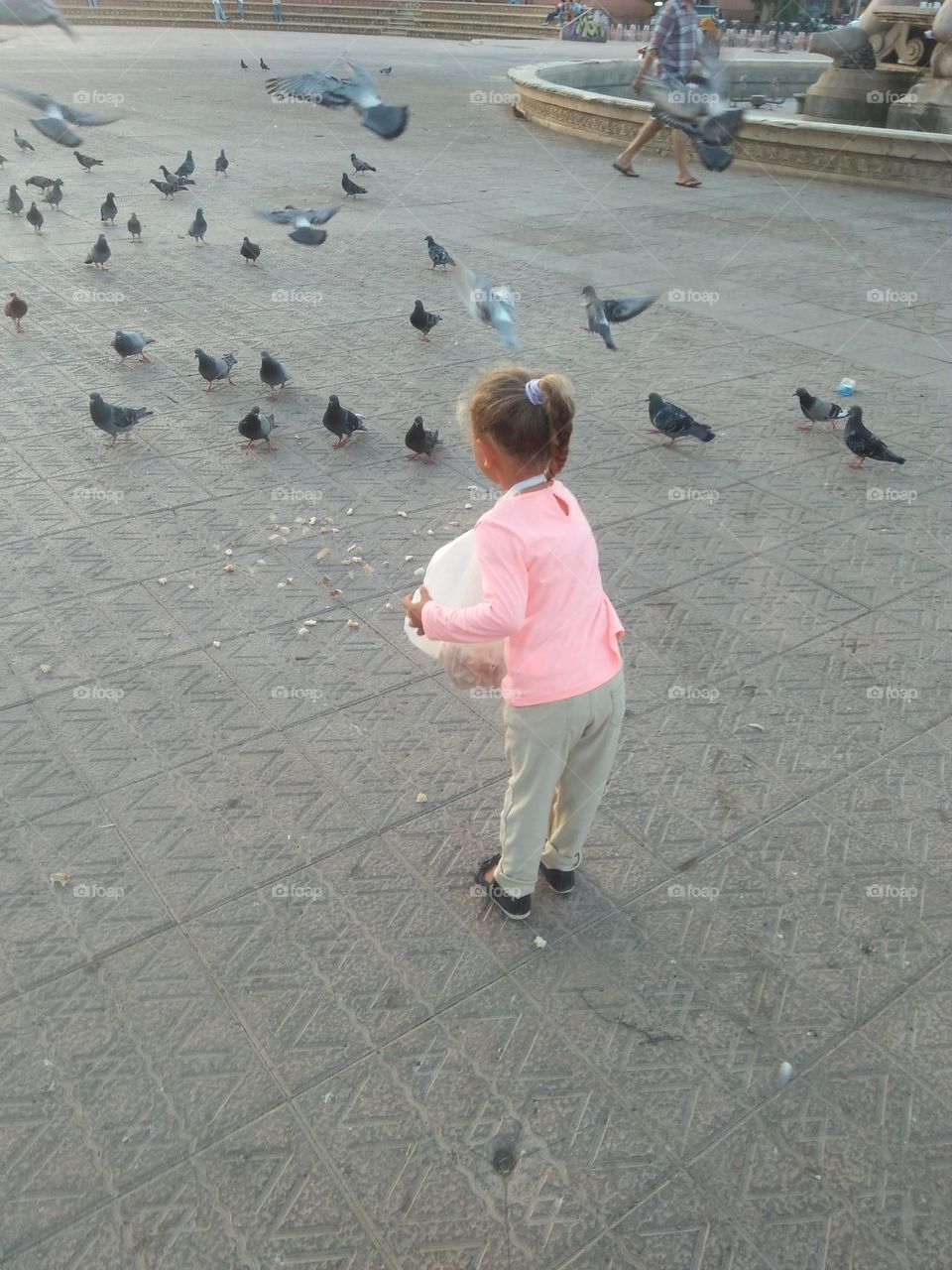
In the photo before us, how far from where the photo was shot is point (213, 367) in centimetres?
715

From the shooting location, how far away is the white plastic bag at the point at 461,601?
8.98 feet

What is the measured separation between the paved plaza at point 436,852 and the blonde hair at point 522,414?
5.31 ft

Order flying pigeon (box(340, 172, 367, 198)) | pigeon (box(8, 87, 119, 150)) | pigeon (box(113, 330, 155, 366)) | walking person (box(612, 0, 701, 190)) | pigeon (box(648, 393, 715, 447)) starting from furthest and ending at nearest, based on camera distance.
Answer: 1. flying pigeon (box(340, 172, 367, 198))
2. walking person (box(612, 0, 701, 190))
3. pigeon (box(113, 330, 155, 366))
4. pigeon (box(648, 393, 715, 447))
5. pigeon (box(8, 87, 119, 150))

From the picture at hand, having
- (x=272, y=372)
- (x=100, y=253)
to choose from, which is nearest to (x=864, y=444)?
(x=272, y=372)

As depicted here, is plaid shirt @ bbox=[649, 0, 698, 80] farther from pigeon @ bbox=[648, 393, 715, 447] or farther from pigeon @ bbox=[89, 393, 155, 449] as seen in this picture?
pigeon @ bbox=[89, 393, 155, 449]

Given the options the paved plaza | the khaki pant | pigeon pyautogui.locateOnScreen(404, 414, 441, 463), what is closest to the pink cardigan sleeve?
the khaki pant

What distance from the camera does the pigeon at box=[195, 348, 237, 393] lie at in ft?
23.4

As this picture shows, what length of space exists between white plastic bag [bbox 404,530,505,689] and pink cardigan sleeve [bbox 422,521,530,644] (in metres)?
0.08

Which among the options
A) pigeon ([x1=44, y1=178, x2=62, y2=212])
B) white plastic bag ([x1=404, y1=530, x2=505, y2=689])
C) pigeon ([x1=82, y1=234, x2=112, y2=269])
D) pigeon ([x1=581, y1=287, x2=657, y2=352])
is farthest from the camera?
pigeon ([x1=44, y1=178, x2=62, y2=212])

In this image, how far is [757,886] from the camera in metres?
3.42

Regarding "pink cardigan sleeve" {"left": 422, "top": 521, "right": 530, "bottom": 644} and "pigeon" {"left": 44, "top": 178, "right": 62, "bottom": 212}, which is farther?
"pigeon" {"left": 44, "top": 178, "right": 62, "bottom": 212}

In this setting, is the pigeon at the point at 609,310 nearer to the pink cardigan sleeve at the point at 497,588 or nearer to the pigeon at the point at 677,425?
the pigeon at the point at 677,425

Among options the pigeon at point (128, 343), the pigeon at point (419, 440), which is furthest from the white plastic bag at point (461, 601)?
the pigeon at point (128, 343)

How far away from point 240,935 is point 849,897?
83.1 inches
